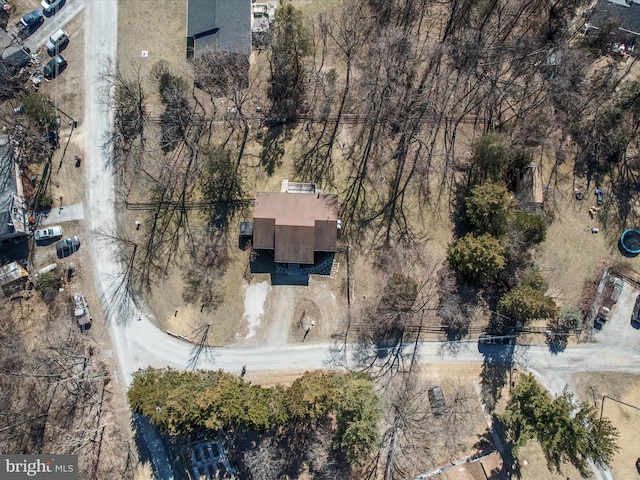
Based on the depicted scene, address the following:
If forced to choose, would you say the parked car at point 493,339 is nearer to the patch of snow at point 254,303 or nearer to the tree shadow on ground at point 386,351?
the tree shadow on ground at point 386,351

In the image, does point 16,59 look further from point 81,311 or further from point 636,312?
point 636,312

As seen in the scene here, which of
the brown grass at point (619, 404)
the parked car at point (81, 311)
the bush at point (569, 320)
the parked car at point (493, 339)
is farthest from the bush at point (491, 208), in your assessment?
the parked car at point (81, 311)

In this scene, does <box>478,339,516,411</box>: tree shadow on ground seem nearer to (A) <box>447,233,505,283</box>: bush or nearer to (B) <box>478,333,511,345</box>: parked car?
(B) <box>478,333,511,345</box>: parked car

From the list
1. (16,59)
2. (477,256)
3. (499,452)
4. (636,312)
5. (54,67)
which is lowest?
(499,452)

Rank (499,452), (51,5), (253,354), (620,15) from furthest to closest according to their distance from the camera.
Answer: (51,5) → (620,15) → (253,354) → (499,452)

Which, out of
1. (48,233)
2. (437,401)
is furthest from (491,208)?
(48,233)

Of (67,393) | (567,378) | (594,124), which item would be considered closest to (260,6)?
(594,124)

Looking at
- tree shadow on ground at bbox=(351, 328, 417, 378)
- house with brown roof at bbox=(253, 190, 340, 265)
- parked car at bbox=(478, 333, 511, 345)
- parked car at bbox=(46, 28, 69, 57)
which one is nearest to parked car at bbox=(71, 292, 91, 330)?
house with brown roof at bbox=(253, 190, 340, 265)
